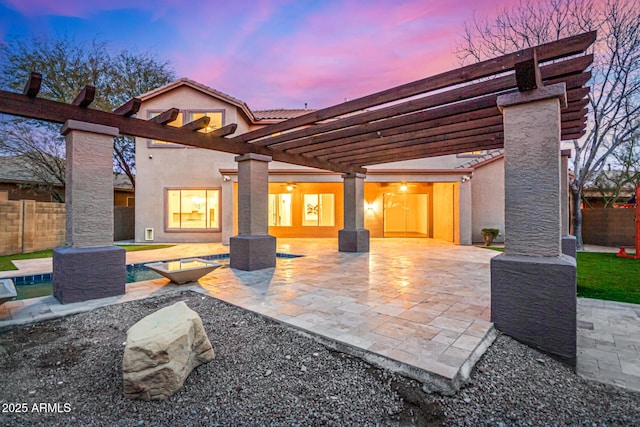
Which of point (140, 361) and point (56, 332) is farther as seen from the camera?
point (56, 332)

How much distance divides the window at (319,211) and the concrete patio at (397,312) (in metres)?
8.16

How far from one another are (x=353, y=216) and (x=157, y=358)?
7500 millimetres

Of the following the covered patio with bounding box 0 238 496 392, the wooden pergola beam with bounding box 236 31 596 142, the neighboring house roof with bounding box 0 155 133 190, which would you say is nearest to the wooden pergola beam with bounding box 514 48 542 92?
the wooden pergola beam with bounding box 236 31 596 142

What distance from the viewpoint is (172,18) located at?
9.59 metres

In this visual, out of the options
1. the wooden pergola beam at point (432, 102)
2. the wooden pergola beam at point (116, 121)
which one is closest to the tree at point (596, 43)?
the wooden pergola beam at point (432, 102)

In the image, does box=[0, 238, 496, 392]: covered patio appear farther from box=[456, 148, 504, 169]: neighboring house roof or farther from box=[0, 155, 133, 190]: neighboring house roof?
box=[0, 155, 133, 190]: neighboring house roof

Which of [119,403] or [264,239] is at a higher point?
[264,239]

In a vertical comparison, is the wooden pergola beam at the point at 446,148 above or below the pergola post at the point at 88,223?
above

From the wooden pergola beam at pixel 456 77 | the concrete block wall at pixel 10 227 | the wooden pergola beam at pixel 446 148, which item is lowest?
the concrete block wall at pixel 10 227

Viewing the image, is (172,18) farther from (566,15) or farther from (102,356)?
(566,15)

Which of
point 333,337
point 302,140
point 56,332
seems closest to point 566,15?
point 302,140

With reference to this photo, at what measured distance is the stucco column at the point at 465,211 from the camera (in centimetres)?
1146

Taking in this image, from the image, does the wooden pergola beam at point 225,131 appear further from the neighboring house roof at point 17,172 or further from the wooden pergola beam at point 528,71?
the neighboring house roof at point 17,172

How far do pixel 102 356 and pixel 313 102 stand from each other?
56.1 feet
